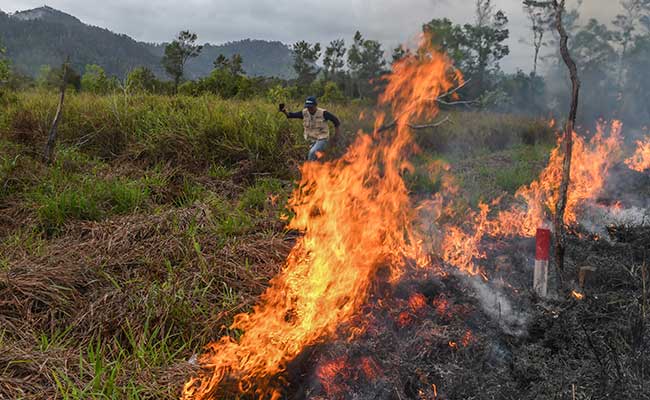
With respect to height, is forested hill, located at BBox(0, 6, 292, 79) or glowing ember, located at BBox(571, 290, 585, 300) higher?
forested hill, located at BBox(0, 6, 292, 79)

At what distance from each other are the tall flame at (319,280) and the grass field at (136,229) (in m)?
0.29

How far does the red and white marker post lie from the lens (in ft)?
10.9

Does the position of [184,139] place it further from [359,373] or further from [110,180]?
[359,373]

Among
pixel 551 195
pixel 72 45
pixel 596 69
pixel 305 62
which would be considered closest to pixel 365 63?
pixel 305 62

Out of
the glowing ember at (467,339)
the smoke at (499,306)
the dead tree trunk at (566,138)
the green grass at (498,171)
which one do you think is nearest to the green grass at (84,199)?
the smoke at (499,306)

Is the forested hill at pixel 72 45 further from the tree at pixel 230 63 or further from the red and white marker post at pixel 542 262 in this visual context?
the red and white marker post at pixel 542 262

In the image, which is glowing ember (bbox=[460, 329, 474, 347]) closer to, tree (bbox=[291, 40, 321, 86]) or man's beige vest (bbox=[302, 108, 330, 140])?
man's beige vest (bbox=[302, 108, 330, 140])

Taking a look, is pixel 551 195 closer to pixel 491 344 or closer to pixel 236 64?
pixel 491 344

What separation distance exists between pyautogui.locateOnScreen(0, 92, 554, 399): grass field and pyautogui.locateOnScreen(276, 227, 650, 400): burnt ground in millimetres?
1089

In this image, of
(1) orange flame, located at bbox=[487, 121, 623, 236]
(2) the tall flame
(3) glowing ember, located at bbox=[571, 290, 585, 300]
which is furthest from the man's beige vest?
→ (3) glowing ember, located at bbox=[571, 290, 585, 300]

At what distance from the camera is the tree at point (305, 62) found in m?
29.3

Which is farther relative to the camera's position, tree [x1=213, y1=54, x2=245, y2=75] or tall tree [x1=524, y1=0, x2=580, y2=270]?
tree [x1=213, y1=54, x2=245, y2=75]

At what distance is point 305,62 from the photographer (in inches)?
1238

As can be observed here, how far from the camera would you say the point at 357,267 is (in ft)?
11.2
